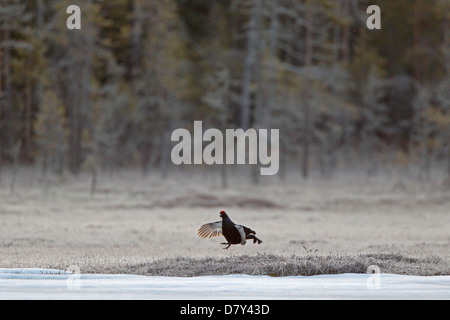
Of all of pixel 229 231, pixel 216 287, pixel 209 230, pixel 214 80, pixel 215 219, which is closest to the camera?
pixel 216 287

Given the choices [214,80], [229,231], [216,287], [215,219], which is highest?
[214,80]

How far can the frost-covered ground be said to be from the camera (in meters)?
9.85

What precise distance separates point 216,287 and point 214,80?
3121cm

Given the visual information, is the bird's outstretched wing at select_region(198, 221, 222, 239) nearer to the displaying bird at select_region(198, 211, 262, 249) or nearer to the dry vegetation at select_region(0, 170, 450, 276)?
the displaying bird at select_region(198, 211, 262, 249)

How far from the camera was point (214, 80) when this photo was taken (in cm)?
4094

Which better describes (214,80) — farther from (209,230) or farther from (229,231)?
(229,231)

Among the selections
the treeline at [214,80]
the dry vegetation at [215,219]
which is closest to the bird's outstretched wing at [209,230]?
the dry vegetation at [215,219]

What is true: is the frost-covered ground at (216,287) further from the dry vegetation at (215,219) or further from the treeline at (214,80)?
the treeline at (214,80)

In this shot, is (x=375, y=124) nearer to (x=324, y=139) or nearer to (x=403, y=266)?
(x=324, y=139)

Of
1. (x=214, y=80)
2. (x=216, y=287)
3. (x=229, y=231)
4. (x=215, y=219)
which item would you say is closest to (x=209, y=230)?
(x=229, y=231)

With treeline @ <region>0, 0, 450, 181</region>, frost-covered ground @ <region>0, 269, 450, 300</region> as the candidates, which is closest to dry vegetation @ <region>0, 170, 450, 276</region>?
frost-covered ground @ <region>0, 269, 450, 300</region>

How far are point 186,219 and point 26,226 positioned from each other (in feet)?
16.8

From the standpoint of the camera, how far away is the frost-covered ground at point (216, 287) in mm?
9852

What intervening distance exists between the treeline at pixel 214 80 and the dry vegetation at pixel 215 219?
514 cm
